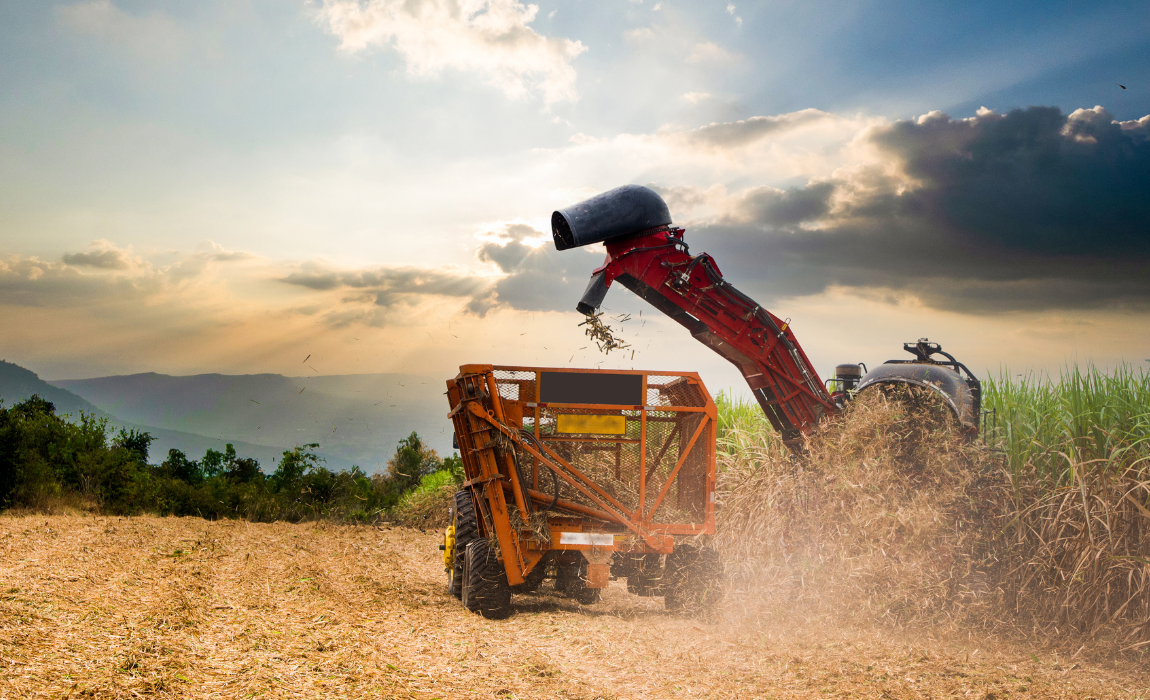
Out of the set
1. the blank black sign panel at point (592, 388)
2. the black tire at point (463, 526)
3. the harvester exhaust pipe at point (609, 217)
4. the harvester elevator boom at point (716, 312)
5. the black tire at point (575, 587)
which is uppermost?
the harvester exhaust pipe at point (609, 217)

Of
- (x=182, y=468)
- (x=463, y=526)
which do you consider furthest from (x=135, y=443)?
(x=463, y=526)

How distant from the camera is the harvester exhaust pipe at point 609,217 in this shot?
7.07m

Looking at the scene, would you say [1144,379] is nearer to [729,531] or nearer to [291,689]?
[729,531]

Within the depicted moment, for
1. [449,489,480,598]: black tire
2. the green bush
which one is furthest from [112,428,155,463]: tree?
[449,489,480,598]: black tire

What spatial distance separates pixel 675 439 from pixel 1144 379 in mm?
4832

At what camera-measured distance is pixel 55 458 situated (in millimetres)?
12875

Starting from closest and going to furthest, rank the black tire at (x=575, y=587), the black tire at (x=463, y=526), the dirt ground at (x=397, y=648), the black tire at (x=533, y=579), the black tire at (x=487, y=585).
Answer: the dirt ground at (x=397, y=648), the black tire at (x=487, y=585), the black tire at (x=463, y=526), the black tire at (x=533, y=579), the black tire at (x=575, y=587)

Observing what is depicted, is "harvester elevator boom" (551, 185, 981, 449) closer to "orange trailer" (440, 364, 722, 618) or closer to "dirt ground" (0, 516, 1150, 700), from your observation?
"orange trailer" (440, 364, 722, 618)

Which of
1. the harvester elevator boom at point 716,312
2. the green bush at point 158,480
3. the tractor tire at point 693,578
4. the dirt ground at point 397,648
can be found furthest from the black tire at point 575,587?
the green bush at point 158,480

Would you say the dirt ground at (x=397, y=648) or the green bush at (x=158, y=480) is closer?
the dirt ground at (x=397, y=648)

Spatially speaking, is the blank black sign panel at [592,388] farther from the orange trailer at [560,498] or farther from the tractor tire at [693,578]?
the tractor tire at [693,578]

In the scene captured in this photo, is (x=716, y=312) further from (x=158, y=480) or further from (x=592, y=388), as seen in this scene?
(x=158, y=480)

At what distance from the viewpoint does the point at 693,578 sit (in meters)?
7.09

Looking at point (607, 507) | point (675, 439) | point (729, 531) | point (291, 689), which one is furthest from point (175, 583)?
point (729, 531)
